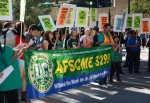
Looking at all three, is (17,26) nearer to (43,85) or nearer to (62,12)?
(43,85)

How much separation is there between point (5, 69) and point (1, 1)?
143 cm

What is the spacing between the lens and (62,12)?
896 cm

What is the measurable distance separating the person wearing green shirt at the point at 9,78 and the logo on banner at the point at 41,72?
111 centimetres

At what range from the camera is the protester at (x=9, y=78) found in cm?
490

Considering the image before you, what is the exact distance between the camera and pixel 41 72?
20.5 ft

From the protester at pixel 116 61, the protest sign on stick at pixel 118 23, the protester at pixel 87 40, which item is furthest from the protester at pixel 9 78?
the protest sign on stick at pixel 118 23

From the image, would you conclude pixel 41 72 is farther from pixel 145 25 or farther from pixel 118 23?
pixel 145 25

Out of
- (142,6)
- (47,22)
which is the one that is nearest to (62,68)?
(47,22)

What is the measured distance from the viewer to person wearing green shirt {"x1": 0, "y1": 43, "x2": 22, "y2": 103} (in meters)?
4.90

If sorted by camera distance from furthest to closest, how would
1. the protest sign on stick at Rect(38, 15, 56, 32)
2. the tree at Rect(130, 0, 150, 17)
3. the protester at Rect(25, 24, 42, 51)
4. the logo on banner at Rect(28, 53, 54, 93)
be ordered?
the tree at Rect(130, 0, 150, 17)
the protest sign on stick at Rect(38, 15, 56, 32)
the protester at Rect(25, 24, 42, 51)
the logo on banner at Rect(28, 53, 54, 93)

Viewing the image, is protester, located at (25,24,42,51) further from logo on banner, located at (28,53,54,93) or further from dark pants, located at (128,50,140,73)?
dark pants, located at (128,50,140,73)

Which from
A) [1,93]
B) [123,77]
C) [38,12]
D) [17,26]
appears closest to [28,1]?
[38,12]

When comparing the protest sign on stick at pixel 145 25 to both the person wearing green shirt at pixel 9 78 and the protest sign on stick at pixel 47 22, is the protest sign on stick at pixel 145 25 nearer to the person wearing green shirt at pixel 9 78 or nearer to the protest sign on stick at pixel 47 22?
the protest sign on stick at pixel 47 22


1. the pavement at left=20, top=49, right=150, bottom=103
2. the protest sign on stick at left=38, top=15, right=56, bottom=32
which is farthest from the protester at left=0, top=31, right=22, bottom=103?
the protest sign on stick at left=38, top=15, right=56, bottom=32
